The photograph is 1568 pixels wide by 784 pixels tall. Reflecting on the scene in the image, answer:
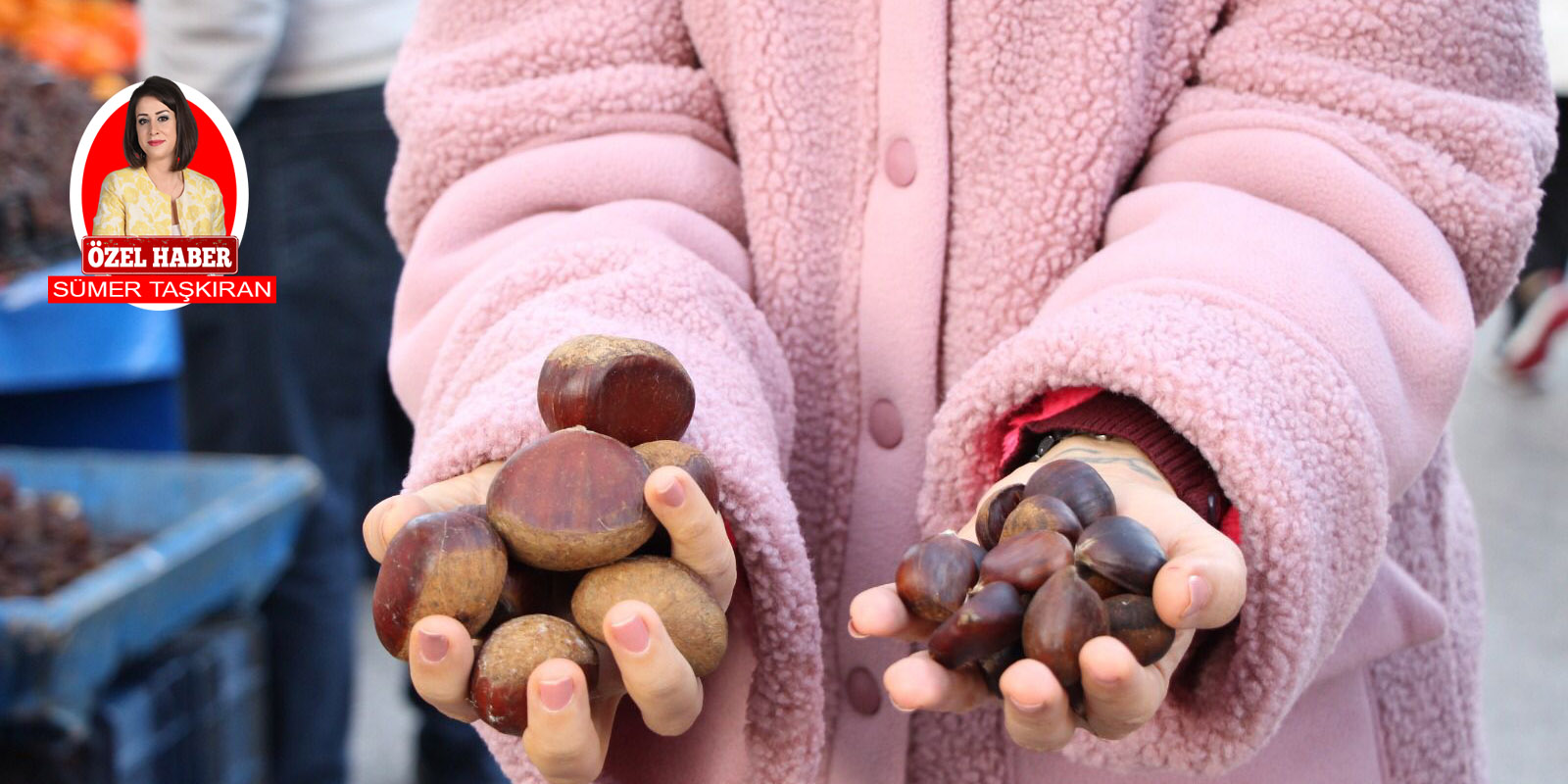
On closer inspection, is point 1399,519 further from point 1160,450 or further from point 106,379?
point 106,379

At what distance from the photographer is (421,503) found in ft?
1.86

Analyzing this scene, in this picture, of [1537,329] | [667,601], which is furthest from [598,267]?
[1537,329]

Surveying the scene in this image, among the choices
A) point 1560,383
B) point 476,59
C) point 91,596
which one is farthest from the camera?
point 1560,383

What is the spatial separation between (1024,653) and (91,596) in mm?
1346

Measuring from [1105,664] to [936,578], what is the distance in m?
0.09

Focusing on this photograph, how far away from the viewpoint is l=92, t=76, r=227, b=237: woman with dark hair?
773mm

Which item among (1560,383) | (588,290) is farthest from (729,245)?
(1560,383)

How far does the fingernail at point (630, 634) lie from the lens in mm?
488

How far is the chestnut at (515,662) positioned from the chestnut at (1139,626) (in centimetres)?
23

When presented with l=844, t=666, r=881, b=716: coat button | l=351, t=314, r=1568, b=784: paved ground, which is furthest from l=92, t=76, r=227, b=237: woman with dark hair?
l=351, t=314, r=1568, b=784: paved ground

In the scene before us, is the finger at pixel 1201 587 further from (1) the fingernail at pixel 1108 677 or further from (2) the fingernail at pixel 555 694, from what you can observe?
(2) the fingernail at pixel 555 694

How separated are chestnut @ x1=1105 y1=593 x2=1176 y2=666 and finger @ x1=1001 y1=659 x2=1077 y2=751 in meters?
0.04

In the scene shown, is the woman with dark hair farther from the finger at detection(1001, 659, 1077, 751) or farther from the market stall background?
the market stall background

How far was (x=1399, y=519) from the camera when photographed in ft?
2.52
